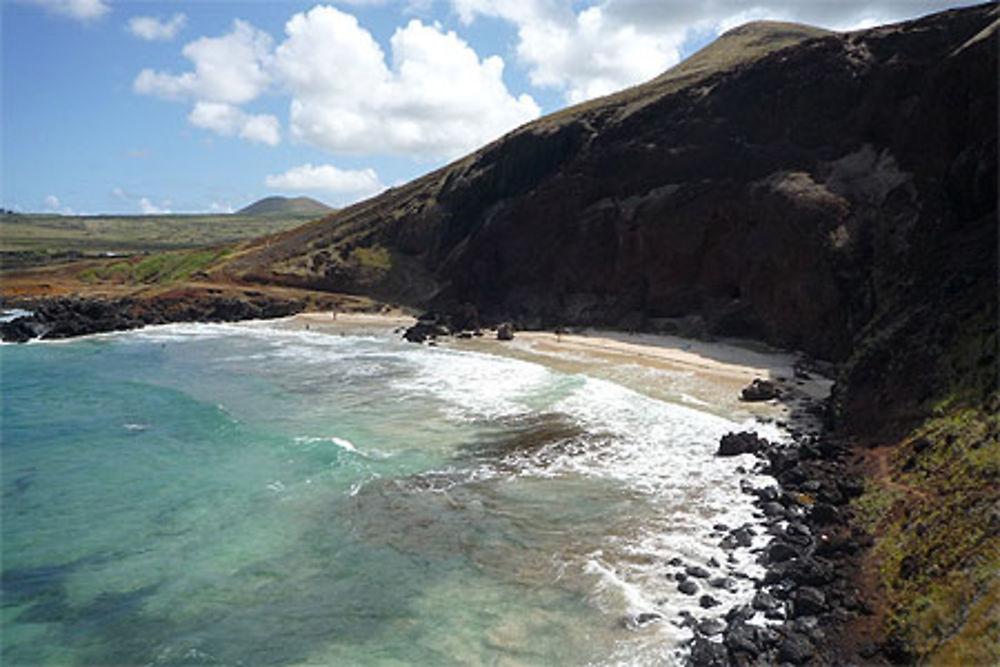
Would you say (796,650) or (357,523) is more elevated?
(796,650)

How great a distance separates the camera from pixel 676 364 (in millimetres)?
37094

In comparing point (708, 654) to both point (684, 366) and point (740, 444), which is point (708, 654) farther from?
point (684, 366)

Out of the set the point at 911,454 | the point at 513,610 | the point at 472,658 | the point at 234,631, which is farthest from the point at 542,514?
the point at 911,454

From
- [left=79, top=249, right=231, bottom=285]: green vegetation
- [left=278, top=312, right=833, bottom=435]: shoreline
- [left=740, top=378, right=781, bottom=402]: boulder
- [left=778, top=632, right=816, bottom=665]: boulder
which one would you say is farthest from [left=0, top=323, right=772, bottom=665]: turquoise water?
[left=79, top=249, right=231, bottom=285]: green vegetation

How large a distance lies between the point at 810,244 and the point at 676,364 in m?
10.5

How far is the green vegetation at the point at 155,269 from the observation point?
84250mm

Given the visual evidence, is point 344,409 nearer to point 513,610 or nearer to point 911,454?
point 513,610

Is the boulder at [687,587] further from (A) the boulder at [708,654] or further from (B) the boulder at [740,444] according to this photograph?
(B) the boulder at [740,444]

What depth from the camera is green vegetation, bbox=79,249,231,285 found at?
84.2 m

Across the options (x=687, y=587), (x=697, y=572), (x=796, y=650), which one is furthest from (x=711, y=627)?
(x=697, y=572)

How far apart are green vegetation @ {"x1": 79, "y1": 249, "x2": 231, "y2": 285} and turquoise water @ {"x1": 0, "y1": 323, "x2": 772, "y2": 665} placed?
53.4 m

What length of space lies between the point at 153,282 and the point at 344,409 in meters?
66.1

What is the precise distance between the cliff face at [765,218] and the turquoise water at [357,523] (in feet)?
30.5

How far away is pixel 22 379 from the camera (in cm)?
3994
